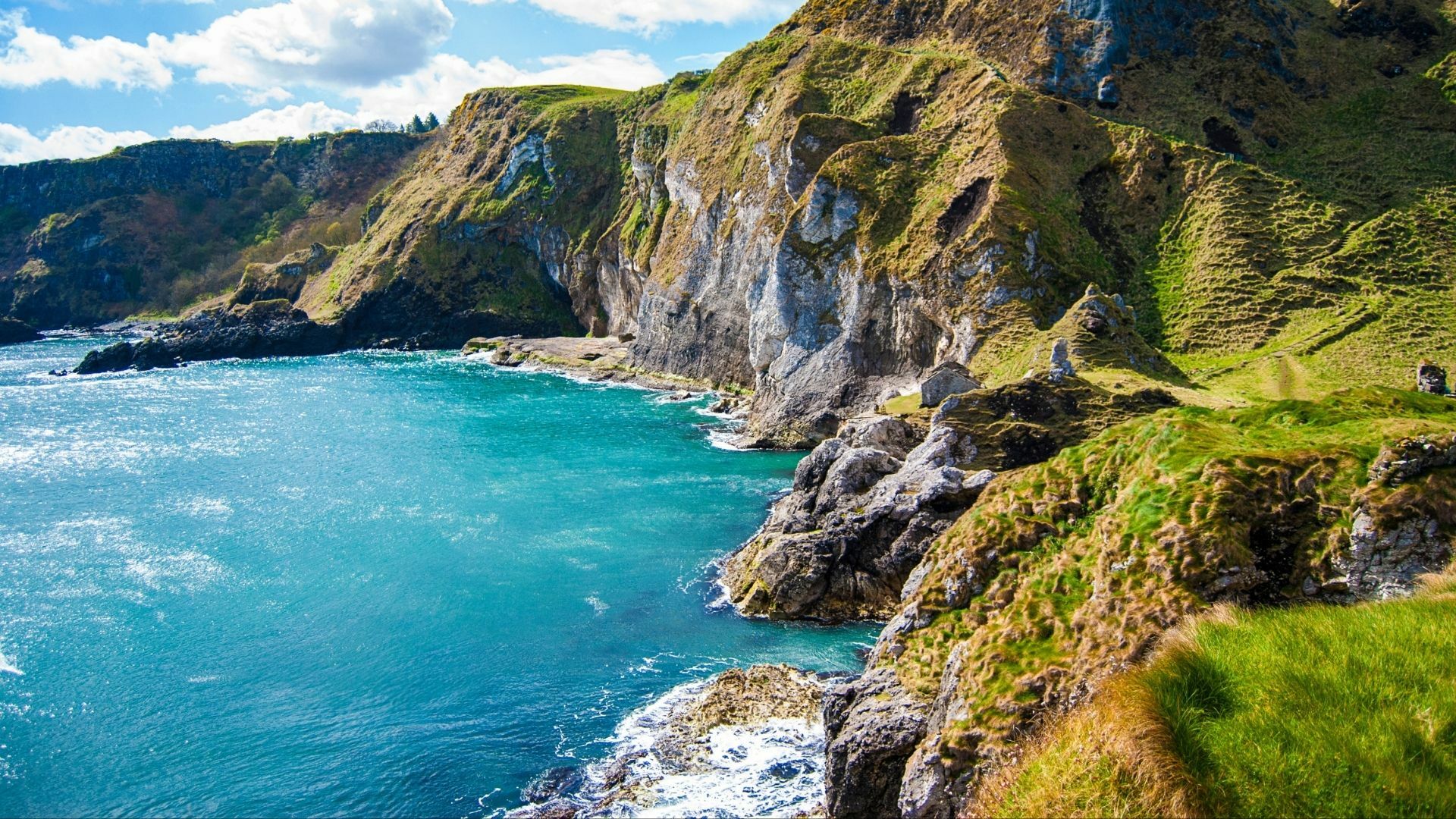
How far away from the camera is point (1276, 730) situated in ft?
35.3

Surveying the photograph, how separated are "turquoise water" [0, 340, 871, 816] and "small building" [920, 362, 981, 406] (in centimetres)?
989

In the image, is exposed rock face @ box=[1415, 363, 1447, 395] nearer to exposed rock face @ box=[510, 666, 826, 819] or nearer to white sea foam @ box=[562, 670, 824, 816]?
exposed rock face @ box=[510, 666, 826, 819]

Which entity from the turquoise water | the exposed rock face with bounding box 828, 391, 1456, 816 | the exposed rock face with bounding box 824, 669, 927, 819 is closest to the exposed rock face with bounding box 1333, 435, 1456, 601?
the exposed rock face with bounding box 828, 391, 1456, 816

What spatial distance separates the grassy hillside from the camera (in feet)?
32.5

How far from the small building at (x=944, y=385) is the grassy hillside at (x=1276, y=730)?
1455 inches

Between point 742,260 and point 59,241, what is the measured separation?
168 m

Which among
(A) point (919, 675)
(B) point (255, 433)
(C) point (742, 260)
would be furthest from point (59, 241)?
(A) point (919, 675)

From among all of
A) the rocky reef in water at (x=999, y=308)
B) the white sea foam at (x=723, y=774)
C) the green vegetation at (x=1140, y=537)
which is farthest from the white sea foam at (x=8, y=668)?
the green vegetation at (x=1140, y=537)

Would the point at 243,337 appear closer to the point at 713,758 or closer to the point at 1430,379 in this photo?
the point at 713,758

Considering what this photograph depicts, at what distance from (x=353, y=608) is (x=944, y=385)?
32.4 metres

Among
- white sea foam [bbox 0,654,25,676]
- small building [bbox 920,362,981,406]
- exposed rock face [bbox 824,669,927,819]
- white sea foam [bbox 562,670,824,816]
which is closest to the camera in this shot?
exposed rock face [bbox 824,669,927,819]

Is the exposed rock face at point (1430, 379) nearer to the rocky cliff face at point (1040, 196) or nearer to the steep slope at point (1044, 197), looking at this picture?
the rocky cliff face at point (1040, 196)

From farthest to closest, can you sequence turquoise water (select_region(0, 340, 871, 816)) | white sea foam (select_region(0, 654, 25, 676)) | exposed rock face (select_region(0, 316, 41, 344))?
exposed rock face (select_region(0, 316, 41, 344)) < white sea foam (select_region(0, 654, 25, 676)) < turquoise water (select_region(0, 340, 871, 816))

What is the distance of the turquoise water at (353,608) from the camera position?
2536cm
